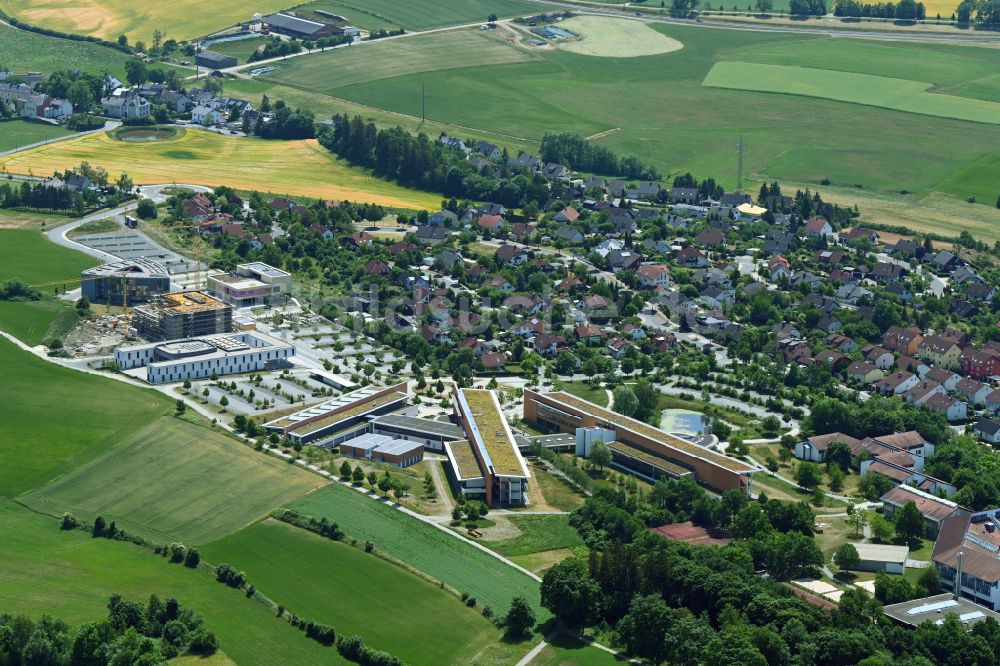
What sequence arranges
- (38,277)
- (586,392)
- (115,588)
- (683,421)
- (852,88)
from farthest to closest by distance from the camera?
(852,88), (38,277), (586,392), (683,421), (115,588)

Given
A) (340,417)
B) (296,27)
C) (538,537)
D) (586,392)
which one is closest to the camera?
(538,537)

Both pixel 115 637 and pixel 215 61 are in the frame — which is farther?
pixel 215 61

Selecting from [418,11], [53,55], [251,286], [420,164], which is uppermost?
[418,11]

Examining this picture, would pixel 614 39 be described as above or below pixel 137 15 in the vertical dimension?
below

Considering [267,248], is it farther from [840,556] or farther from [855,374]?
[840,556]

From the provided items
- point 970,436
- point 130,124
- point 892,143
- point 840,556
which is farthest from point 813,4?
point 840,556

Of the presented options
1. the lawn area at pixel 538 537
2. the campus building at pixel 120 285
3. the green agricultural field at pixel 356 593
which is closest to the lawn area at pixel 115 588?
the green agricultural field at pixel 356 593

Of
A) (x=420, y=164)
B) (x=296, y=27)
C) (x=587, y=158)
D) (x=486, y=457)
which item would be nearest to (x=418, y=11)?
(x=296, y=27)

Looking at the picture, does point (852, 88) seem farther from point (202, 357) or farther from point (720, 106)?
point (202, 357)
